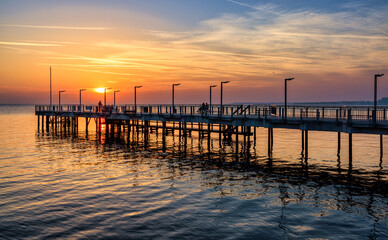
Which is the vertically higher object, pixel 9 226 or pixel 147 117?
pixel 147 117

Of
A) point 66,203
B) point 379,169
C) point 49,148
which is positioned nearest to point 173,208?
point 66,203

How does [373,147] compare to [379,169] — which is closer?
[379,169]

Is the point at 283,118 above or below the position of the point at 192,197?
above

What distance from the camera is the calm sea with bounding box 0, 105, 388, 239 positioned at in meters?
15.3

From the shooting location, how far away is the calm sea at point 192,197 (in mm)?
15273

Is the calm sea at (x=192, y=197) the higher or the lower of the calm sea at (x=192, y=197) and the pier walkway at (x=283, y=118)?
the lower

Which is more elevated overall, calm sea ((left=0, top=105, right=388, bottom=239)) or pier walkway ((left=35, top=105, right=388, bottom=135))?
pier walkway ((left=35, top=105, right=388, bottom=135))

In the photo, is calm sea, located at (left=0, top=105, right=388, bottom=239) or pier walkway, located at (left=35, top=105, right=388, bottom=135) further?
pier walkway, located at (left=35, top=105, right=388, bottom=135)

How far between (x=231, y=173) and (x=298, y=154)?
13.3 meters

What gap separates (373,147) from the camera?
44531mm

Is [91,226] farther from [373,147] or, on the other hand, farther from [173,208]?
[373,147]

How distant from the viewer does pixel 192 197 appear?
66.7 ft

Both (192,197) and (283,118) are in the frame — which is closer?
(192,197)

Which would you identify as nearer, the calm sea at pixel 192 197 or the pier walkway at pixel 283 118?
the calm sea at pixel 192 197
